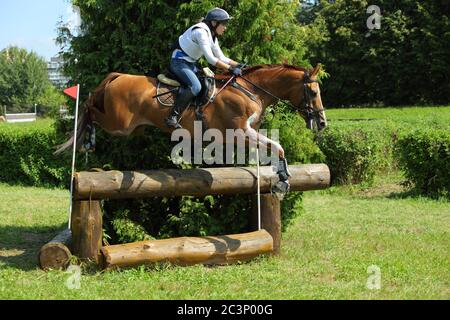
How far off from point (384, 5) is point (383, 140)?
2831 centimetres

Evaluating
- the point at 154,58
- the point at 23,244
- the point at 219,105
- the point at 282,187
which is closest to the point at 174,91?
the point at 219,105

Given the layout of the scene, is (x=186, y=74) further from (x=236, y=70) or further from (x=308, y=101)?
(x=308, y=101)

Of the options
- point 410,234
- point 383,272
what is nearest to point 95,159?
point 383,272

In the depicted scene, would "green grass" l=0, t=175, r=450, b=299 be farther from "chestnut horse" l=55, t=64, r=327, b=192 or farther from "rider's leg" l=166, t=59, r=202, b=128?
"rider's leg" l=166, t=59, r=202, b=128

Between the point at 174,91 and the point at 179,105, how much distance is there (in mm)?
227

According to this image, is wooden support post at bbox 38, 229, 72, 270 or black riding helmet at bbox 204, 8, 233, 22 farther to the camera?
wooden support post at bbox 38, 229, 72, 270

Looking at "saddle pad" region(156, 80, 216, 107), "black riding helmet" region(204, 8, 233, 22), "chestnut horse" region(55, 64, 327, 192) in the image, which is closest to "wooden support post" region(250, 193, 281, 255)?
"chestnut horse" region(55, 64, 327, 192)

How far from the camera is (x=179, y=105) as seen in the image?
706 centimetres

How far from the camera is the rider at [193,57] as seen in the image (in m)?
6.92

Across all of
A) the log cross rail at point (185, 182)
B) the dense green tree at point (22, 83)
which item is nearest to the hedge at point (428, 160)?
the log cross rail at point (185, 182)

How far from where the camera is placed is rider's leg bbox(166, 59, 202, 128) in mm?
7012

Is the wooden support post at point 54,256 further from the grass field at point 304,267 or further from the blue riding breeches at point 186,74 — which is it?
the blue riding breeches at point 186,74

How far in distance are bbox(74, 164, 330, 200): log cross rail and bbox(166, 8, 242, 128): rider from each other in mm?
793

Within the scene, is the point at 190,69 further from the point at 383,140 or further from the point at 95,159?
the point at 383,140
